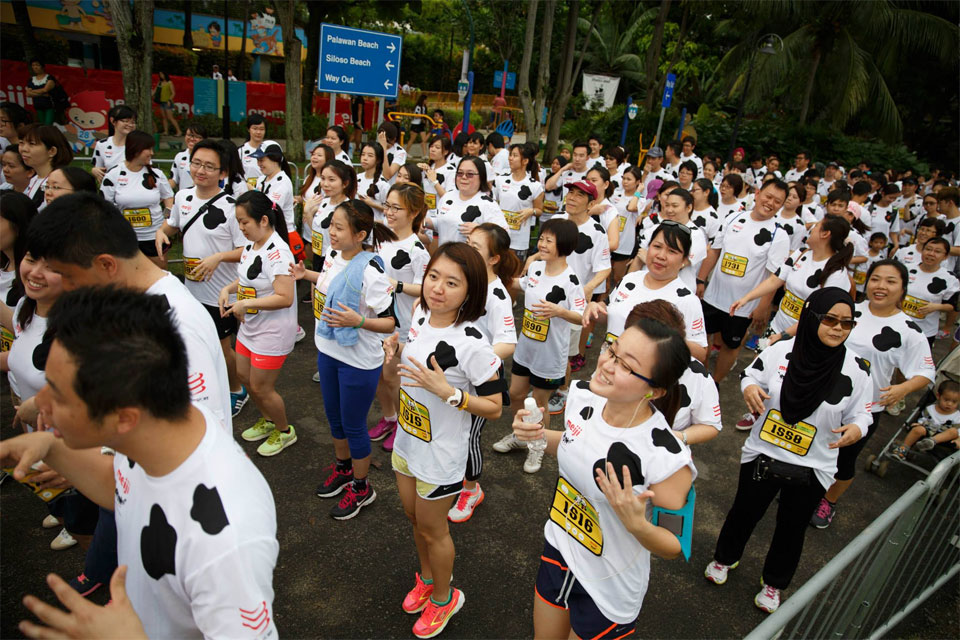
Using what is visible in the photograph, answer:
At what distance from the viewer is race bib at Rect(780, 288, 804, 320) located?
5.53 m

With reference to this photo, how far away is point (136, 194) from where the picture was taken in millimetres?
6035

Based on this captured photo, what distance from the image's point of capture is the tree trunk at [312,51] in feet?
73.2

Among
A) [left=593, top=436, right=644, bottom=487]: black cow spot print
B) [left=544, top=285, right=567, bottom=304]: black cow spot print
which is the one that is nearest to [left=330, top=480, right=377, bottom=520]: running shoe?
[left=544, top=285, right=567, bottom=304]: black cow spot print

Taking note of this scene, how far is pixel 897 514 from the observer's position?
2752mm

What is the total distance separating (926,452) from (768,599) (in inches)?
115

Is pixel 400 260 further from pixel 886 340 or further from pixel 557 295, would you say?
pixel 886 340

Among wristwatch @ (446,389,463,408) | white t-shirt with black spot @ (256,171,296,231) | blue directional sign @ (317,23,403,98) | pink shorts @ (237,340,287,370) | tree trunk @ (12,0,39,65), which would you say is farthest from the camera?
tree trunk @ (12,0,39,65)

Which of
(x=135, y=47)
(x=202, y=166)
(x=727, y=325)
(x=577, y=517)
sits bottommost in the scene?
(x=727, y=325)

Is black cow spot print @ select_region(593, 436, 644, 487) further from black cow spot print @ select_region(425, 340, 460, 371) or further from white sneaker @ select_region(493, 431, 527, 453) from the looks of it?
white sneaker @ select_region(493, 431, 527, 453)

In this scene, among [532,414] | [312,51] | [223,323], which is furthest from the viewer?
[312,51]

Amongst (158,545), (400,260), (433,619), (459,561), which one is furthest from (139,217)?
(158,545)

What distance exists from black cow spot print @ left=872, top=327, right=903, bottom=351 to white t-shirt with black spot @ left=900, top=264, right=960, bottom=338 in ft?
7.41

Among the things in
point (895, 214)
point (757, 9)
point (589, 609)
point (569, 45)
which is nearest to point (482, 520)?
point (589, 609)

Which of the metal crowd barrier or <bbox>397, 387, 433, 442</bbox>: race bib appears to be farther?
<bbox>397, 387, 433, 442</bbox>: race bib
